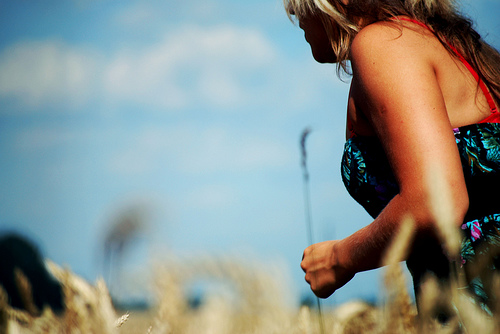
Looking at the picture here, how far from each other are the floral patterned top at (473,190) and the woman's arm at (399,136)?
0.53ft

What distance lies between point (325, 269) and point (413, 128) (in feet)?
1.77

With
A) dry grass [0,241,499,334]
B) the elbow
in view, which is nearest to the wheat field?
dry grass [0,241,499,334]

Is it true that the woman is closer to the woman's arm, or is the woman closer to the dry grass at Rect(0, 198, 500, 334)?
the woman's arm

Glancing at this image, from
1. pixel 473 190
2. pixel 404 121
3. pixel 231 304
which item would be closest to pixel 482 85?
pixel 473 190

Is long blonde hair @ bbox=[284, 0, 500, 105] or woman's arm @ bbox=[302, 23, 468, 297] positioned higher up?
long blonde hair @ bbox=[284, 0, 500, 105]

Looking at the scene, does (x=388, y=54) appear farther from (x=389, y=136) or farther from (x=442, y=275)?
(x=442, y=275)

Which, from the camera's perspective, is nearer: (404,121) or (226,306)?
(226,306)

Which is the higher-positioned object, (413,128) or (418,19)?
(418,19)

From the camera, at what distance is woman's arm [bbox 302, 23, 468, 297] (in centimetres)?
119

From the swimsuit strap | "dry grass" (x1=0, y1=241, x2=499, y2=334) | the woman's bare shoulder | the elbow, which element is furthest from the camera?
the swimsuit strap

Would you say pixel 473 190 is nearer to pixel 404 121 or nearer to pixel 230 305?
pixel 404 121

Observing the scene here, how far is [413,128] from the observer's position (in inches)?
47.6

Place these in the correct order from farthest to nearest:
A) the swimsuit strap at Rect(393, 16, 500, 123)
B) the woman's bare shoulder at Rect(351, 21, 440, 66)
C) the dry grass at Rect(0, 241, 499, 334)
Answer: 1. the swimsuit strap at Rect(393, 16, 500, 123)
2. the woman's bare shoulder at Rect(351, 21, 440, 66)
3. the dry grass at Rect(0, 241, 499, 334)

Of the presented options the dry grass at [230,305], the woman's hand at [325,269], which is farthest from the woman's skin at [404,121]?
the dry grass at [230,305]
